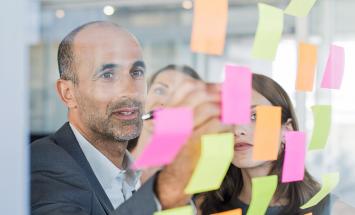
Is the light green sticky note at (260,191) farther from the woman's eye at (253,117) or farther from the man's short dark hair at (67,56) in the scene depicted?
the man's short dark hair at (67,56)

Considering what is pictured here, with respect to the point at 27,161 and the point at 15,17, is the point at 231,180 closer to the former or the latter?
the point at 27,161

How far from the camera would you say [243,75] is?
147cm

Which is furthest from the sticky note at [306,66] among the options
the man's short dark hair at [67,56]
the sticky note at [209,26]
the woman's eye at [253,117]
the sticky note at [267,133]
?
the man's short dark hair at [67,56]

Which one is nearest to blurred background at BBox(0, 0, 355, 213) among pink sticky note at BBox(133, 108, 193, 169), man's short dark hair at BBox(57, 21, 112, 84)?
man's short dark hair at BBox(57, 21, 112, 84)

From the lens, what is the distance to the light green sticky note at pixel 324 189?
1.82 m

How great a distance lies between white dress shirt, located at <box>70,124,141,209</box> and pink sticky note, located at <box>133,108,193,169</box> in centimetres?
4

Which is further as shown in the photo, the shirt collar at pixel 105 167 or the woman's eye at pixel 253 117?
the woman's eye at pixel 253 117

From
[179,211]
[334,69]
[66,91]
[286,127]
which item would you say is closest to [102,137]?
[66,91]

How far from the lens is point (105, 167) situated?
52.4 inches

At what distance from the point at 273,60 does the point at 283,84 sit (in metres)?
0.10

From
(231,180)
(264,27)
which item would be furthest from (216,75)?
(231,180)

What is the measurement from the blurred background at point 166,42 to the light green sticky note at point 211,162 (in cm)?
14

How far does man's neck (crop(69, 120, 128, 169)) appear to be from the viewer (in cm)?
132

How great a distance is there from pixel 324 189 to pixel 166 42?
2.60 feet
